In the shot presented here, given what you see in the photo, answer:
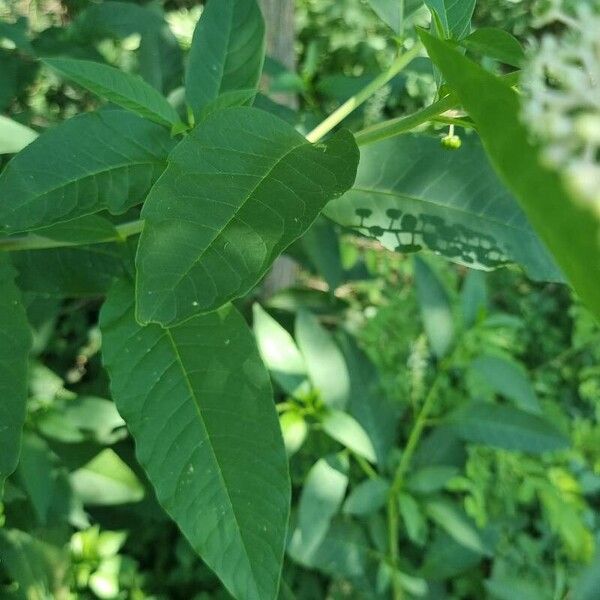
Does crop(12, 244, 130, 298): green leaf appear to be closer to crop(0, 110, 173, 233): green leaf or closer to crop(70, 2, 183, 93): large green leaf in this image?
crop(0, 110, 173, 233): green leaf

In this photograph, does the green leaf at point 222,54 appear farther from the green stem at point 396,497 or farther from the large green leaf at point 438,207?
the green stem at point 396,497

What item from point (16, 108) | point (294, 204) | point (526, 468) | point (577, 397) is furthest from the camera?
point (577, 397)

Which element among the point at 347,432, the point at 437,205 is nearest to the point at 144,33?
the point at 437,205

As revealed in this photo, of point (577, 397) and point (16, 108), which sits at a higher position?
point (16, 108)

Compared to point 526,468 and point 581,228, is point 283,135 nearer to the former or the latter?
point 581,228

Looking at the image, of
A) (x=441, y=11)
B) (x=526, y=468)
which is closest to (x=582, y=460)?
(x=526, y=468)

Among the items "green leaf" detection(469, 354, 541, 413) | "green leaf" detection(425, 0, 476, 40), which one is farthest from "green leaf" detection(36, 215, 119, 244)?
"green leaf" detection(469, 354, 541, 413)
